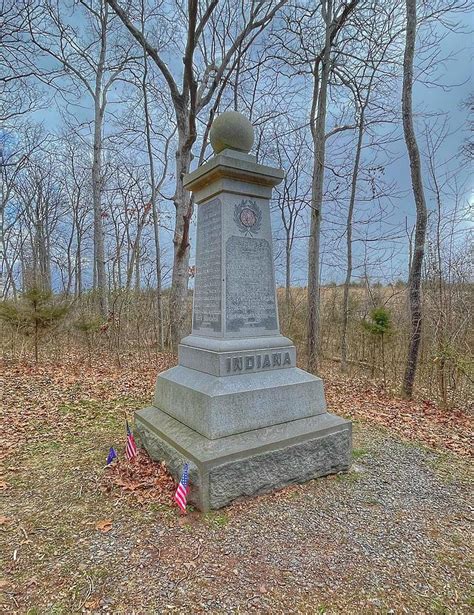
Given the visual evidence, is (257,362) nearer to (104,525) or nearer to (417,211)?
(104,525)

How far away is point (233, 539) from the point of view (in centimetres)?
219

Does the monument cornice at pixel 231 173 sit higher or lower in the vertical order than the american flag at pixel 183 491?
higher

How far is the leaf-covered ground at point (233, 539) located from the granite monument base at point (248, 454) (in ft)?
Result: 0.34

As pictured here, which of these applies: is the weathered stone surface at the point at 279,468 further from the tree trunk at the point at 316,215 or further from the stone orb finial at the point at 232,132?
the tree trunk at the point at 316,215

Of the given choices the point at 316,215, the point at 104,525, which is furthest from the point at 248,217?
the point at 316,215

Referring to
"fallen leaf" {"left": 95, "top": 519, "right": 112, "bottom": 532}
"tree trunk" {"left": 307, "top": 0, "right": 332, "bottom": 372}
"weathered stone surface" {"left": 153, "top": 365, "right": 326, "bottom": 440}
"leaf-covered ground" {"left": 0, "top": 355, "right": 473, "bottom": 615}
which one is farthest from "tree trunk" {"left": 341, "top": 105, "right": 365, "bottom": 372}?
"fallen leaf" {"left": 95, "top": 519, "right": 112, "bottom": 532}

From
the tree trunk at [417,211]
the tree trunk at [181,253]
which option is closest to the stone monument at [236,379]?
the tree trunk at [417,211]

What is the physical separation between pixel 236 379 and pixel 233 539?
1127 mm

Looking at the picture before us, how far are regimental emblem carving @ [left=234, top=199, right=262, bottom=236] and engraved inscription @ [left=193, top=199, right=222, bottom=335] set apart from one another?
181 millimetres

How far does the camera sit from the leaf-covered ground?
5.77 feet

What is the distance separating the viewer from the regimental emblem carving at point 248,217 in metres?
3.20

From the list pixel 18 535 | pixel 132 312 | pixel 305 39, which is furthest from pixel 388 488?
pixel 305 39

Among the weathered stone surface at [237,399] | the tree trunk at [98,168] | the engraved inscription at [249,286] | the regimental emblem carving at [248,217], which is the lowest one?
the weathered stone surface at [237,399]

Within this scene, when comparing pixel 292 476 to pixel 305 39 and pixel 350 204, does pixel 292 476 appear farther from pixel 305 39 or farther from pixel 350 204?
pixel 305 39
